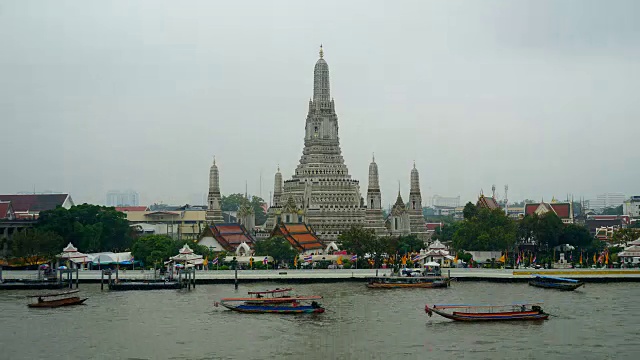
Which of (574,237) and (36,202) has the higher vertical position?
(36,202)

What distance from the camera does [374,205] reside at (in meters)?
128

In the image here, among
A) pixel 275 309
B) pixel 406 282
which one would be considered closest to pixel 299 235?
pixel 406 282

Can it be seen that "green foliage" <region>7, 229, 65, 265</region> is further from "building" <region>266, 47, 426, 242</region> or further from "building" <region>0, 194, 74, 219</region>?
"building" <region>0, 194, 74, 219</region>

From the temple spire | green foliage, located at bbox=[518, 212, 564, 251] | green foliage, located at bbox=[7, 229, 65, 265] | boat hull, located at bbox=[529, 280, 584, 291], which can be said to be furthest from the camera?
the temple spire

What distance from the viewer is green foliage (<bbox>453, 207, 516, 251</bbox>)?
100500mm

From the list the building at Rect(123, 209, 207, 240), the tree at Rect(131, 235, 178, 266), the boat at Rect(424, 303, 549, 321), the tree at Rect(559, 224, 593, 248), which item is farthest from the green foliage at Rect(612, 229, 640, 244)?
the building at Rect(123, 209, 207, 240)

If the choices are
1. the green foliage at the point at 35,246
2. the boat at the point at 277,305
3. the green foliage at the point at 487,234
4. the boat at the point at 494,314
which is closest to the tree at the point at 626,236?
the green foliage at the point at 487,234

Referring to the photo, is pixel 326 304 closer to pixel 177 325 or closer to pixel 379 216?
pixel 177 325

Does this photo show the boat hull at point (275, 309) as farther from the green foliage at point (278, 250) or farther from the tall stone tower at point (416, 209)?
the tall stone tower at point (416, 209)

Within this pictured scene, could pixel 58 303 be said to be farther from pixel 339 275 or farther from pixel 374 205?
pixel 374 205

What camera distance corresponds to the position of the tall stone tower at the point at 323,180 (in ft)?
408

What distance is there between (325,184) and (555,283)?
183 ft

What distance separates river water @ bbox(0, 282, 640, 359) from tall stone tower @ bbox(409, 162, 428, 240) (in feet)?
227

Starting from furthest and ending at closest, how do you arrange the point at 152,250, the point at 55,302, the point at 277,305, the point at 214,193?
1. the point at 214,193
2. the point at 152,250
3. the point at 55,302
4. the point at 277,305
